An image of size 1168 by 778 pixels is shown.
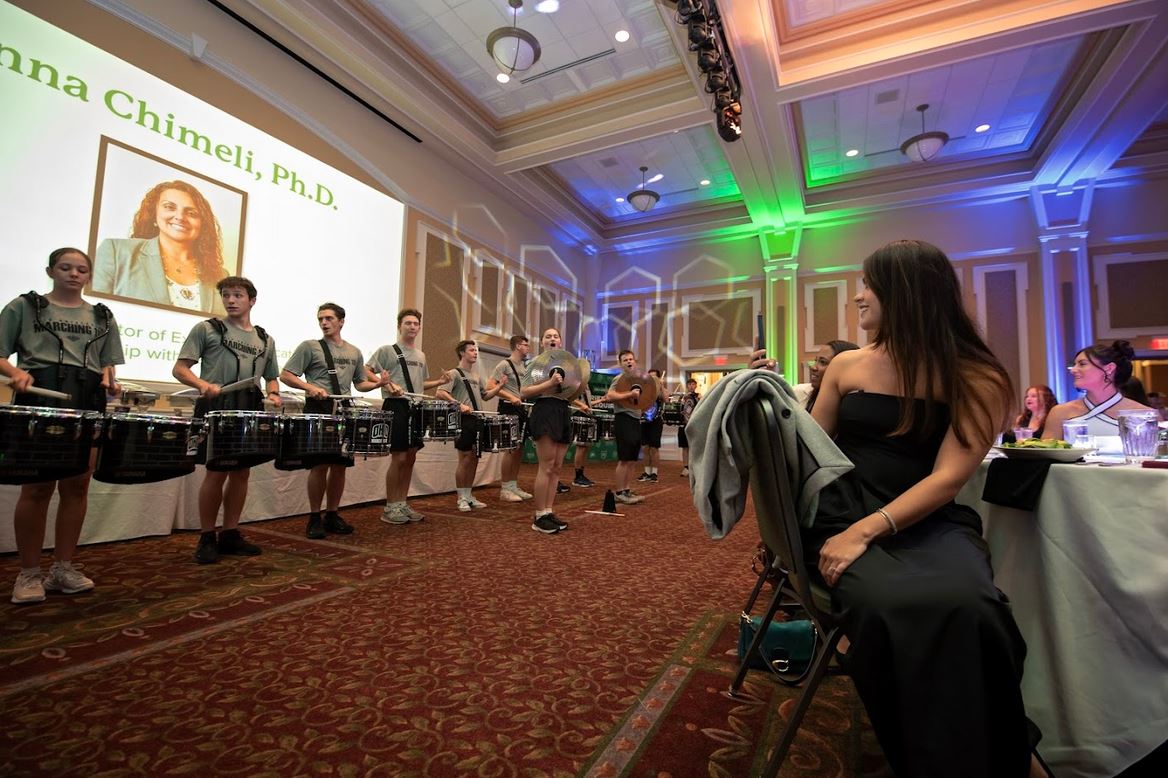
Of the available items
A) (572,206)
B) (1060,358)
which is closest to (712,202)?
(572,206)

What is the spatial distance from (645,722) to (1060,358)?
10.7m

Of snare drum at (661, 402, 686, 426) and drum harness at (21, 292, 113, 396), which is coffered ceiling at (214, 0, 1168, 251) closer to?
snare drum at (661, 402, 686, 426)

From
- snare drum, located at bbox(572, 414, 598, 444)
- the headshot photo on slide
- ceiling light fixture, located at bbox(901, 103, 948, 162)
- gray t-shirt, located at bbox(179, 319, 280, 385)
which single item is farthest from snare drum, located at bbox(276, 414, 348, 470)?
ceiling light fixture, located at bbox(901, 103, 948, 162)

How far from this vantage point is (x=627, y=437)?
5711 millimetres

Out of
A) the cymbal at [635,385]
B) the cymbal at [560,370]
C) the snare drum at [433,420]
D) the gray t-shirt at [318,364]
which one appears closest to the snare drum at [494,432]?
the snare drum at [433,420]

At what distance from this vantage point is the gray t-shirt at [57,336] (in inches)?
92.2

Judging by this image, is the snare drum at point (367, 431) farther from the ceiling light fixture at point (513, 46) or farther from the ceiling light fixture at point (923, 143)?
the ceiling light fixture at point (923, 143)

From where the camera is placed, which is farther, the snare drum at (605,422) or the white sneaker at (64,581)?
the snare drum at (605,422)

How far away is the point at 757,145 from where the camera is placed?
25.8 feet

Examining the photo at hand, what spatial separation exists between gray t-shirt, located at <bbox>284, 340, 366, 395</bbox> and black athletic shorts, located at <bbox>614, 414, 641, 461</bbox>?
2.86 metres

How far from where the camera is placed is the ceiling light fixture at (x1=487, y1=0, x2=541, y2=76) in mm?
6000

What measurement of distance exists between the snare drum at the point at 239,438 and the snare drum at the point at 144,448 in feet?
0.83

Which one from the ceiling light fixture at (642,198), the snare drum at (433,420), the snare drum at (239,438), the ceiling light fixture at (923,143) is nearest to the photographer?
the snare drum at (239,438)

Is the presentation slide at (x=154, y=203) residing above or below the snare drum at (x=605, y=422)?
above
